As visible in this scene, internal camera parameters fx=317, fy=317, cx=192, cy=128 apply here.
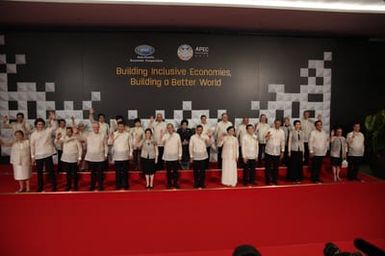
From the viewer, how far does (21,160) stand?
16.9ft

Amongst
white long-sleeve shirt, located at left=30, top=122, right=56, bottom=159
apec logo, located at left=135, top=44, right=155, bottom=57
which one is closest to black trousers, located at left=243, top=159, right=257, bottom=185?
apec logo, located at left=135, top=44, right=155, bottom=57

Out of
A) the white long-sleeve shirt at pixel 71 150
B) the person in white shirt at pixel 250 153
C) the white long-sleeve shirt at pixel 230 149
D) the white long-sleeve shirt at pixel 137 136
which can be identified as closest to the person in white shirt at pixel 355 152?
the person in white shirt at pixel 250 153

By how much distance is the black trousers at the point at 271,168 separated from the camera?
587cm

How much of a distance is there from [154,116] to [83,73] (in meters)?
1.80

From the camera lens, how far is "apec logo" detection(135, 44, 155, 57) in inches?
276

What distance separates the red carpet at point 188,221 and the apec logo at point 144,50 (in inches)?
155

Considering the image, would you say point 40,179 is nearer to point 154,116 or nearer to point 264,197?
point 154,116

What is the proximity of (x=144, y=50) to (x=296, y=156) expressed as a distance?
3915 mm

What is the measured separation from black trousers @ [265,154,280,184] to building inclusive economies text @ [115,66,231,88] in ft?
7.47

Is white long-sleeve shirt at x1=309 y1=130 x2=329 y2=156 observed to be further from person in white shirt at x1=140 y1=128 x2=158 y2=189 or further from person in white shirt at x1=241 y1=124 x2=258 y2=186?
person in white shirt at x1=140 y1=128 x2=158 y2=189

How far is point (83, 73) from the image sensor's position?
6938mm

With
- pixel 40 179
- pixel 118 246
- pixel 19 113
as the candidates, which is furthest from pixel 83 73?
pixel 118 246

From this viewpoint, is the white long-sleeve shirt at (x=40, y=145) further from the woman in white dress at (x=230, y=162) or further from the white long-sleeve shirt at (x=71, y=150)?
the woman in white dress at (x=230, y=162)

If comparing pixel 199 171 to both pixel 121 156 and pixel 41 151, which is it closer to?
pixel 121 156
